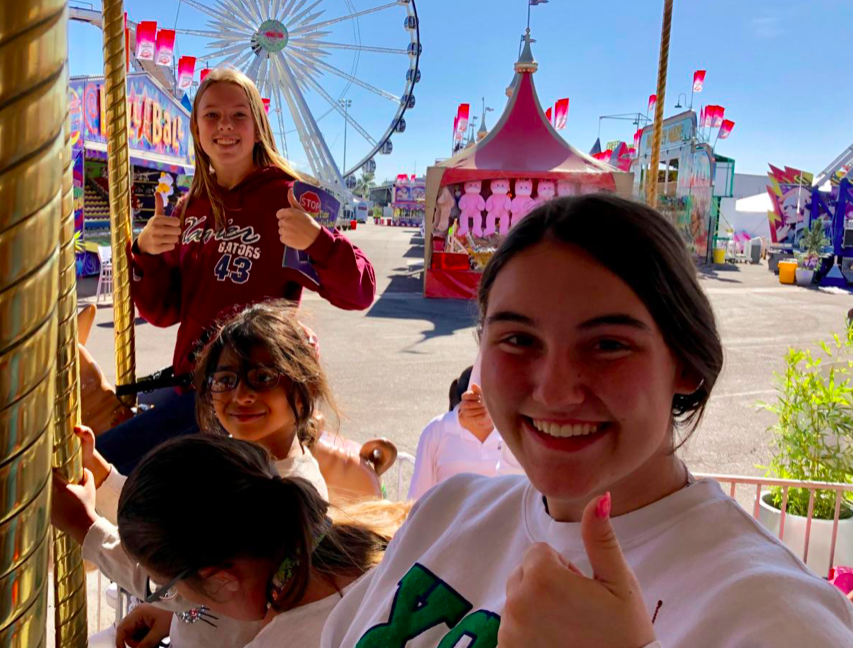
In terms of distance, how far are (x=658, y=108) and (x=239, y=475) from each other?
1.62m

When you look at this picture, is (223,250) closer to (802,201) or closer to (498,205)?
(498,205)

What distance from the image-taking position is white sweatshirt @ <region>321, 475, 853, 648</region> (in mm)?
645

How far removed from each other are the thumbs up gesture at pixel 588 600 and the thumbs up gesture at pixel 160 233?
1.64m

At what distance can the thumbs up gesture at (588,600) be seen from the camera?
552 millimetres

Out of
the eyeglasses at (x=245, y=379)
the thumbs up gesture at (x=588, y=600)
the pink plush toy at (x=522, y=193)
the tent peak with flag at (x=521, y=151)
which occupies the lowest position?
the eyeglasses at (x=245, y=379)

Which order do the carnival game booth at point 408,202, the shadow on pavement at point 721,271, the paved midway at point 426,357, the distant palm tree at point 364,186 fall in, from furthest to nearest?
1. the distant palm tree at point 364,186
2. the carnival game booth at point 408,202
3. the shadow on pavement at point 721,271
4. the paved midway at point 426,357

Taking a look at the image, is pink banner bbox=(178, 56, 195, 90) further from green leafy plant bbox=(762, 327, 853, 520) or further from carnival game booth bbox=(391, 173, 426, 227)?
carnival game booth bbox=(391, 173, 426, 227)

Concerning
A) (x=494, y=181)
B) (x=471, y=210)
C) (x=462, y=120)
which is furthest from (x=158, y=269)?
(x=462, y=120)

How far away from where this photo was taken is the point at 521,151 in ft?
39.8

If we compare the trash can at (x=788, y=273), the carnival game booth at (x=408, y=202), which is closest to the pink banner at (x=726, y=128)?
the trash can at (x=788, y=273)

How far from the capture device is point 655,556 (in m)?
0.74

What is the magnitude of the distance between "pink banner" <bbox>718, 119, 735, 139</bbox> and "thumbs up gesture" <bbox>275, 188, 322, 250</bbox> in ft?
83.9

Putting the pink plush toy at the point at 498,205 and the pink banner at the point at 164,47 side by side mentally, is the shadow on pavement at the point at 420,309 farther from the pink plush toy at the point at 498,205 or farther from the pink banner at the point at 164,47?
the pink banner at the point at 164,47

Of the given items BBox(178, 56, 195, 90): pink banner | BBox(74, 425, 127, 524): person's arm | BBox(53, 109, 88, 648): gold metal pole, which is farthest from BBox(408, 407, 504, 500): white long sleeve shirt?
BBox(178, 56, 195, 90): pink banner
